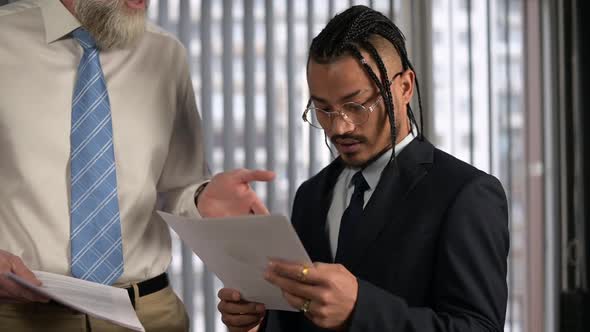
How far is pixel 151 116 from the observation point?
5.68 ft

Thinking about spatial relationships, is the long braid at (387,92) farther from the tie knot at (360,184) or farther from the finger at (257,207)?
the finger at (257,207)

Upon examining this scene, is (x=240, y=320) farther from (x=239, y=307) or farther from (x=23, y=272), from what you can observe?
(x=23, y=272)

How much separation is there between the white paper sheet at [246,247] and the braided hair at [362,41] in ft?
1.05

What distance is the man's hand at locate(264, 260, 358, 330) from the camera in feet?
3.33

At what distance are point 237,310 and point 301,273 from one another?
36 centimetres

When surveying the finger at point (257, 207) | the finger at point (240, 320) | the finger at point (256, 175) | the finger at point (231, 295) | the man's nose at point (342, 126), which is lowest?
the finger at point (240, 320)

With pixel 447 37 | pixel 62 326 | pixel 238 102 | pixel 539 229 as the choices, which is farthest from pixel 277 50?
pixel 62 326

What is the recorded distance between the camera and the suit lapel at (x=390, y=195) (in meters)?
1.23

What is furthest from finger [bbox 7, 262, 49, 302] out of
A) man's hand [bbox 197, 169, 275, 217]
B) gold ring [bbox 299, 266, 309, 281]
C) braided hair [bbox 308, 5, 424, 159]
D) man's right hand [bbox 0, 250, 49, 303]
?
braided hair [bbox 308, 5, 424, 159]

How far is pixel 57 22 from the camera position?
1.64 m

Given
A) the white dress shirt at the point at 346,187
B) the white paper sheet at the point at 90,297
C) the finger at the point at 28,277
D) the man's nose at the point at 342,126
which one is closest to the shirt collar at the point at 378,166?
the white dress shirt at the point at 346,187

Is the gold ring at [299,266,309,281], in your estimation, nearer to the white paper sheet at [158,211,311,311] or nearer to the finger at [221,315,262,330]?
the white paper sheet at [158,211,311,311]

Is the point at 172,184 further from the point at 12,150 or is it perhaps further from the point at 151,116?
the point at 12,150

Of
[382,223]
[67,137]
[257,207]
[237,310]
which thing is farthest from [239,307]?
[67,137]
